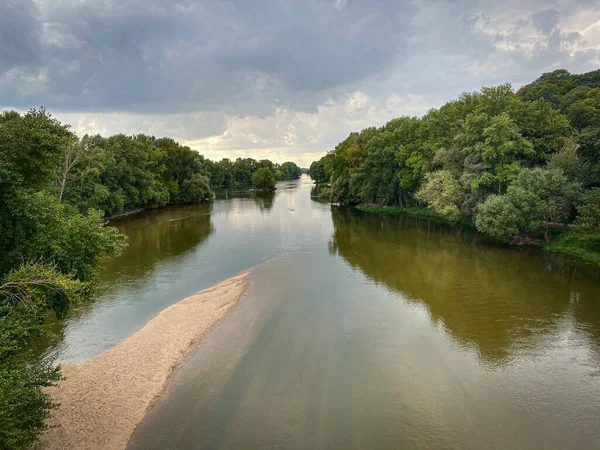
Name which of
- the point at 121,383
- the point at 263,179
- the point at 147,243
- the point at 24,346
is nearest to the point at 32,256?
the point at 24,346

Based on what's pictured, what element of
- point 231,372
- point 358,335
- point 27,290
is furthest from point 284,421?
point 27,290

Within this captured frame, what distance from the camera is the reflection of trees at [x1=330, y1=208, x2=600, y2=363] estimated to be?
19641mm

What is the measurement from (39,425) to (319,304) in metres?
15.5

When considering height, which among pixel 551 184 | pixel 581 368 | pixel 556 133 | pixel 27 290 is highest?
pixel 556 133

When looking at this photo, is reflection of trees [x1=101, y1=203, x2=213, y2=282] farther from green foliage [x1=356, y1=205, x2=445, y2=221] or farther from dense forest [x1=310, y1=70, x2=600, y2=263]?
dense forest [x1=310, y1=70, x2=600, y2=263]

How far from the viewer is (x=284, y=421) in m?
12.7

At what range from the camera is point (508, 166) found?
123ft

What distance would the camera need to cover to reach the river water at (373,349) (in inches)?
485

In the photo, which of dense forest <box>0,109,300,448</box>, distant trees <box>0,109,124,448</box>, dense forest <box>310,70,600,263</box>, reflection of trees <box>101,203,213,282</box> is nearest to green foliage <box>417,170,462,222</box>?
dense forest <box>310,70,600,263</box>

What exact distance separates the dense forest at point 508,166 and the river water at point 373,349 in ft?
12.1

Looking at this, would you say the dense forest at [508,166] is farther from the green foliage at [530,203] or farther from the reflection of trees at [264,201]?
the reflection of trees at [264,201]

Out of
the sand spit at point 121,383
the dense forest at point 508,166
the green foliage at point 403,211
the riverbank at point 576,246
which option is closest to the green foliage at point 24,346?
the sand spit at point 121,383

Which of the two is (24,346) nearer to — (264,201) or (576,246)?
(576,246)

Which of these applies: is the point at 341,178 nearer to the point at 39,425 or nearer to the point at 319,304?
the point at 319,304
